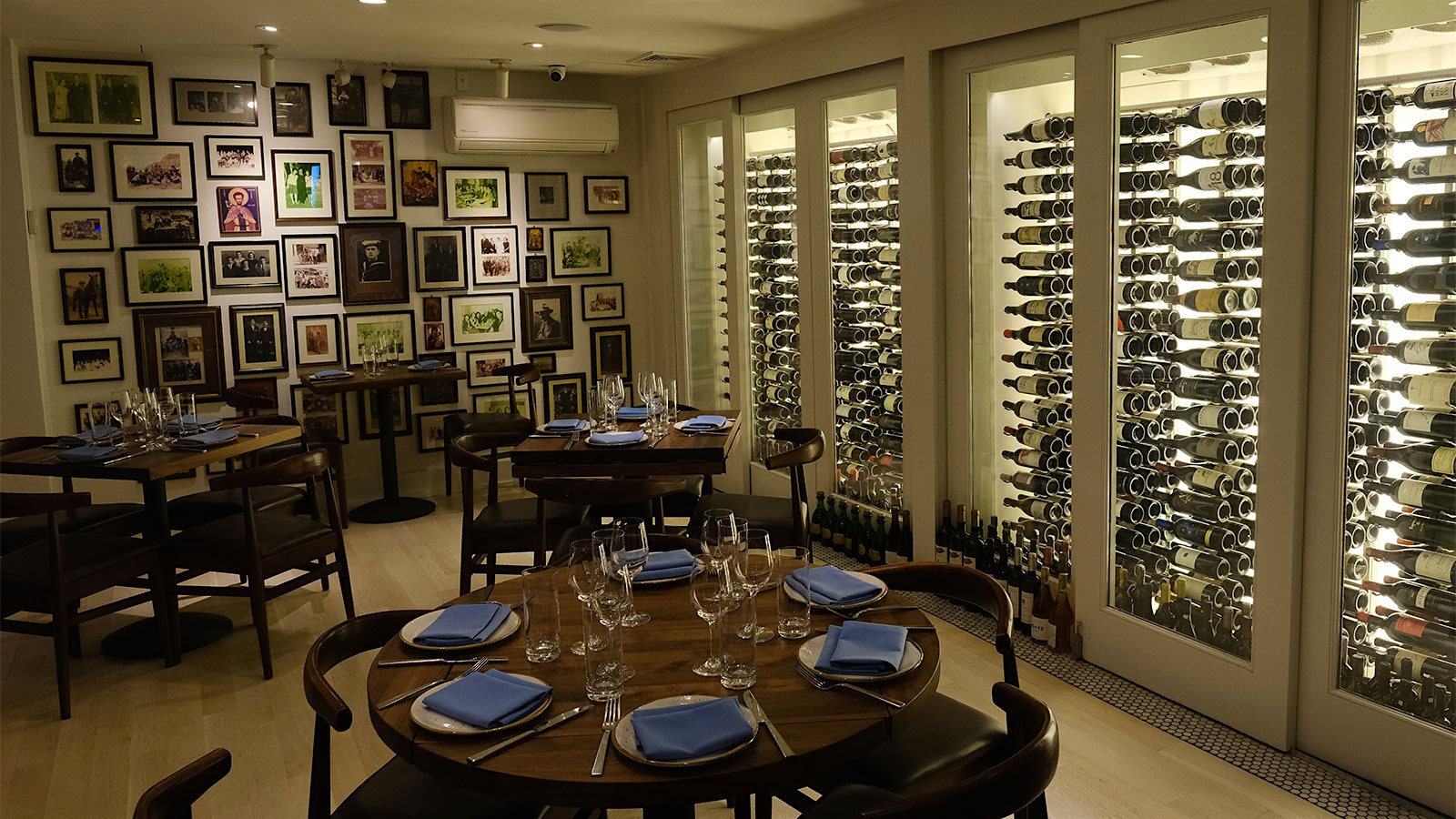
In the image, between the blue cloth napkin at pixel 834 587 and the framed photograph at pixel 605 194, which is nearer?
the blue cloth napkin at pixel 834 587

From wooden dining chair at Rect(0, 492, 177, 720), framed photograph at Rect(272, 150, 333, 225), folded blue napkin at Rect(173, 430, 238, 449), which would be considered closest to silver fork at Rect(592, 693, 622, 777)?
wooden dining chair at Rect(0, 492, 177, 720)

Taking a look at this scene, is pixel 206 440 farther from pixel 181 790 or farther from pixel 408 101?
pixel 408 101

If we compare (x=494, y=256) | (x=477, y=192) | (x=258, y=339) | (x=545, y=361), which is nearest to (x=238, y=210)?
(x=258, y=339)

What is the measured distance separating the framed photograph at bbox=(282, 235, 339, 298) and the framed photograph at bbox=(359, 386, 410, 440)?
2.24 feet

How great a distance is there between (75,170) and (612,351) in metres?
3.40

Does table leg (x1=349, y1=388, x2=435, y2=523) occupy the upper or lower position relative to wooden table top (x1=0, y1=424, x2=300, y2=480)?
lower

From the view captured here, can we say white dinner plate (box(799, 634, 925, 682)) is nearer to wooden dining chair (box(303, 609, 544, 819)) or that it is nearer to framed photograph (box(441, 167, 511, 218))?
wooden dining chair (box(303, 609, 544, 819))

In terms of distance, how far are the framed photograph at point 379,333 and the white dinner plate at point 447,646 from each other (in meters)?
4.74

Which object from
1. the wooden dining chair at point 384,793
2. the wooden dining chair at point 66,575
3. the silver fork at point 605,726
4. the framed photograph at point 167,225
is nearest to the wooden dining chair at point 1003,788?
the silver fork at point 605,726

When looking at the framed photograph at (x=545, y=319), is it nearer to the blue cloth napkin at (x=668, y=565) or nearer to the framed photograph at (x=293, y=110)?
the framed photograph at (x=293, y=110)

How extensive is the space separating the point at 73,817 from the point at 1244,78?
13.7 feet

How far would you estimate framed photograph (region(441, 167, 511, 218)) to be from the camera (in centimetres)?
695

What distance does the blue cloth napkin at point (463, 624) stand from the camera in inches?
89.1

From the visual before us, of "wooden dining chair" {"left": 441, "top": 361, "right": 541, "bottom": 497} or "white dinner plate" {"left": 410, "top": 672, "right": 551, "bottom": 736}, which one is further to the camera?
"wooden dining chair" {"left": 441, "top": 361, "right": 541, "bottom": 497}
